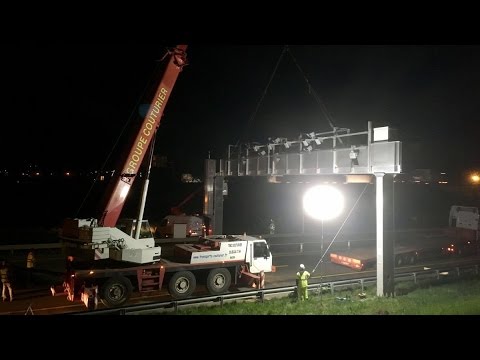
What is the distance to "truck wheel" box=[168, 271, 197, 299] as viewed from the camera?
14.7 metres

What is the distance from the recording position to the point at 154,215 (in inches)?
1917

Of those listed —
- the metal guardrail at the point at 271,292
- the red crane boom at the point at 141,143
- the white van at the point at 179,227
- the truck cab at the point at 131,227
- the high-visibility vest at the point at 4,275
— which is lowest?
the metal guardrail at the point at 271,292

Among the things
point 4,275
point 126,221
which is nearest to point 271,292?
point 126,221

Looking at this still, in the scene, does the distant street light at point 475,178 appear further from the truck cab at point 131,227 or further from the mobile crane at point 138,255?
the truck cab at point 131,227

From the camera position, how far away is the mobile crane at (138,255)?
44.1 feet

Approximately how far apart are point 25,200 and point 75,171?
123 feet

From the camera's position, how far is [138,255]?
46.0 feet

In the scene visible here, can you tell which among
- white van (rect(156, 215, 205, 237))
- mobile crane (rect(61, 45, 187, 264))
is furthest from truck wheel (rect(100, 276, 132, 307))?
white van (rect(156, 215, 205, 237))

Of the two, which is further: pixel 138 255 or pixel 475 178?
pixel 475 178

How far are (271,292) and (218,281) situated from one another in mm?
2391

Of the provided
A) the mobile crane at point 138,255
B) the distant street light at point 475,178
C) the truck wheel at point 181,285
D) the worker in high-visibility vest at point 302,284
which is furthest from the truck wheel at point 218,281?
the distant street light at point 475,178

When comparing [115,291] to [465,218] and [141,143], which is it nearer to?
[141,143]
